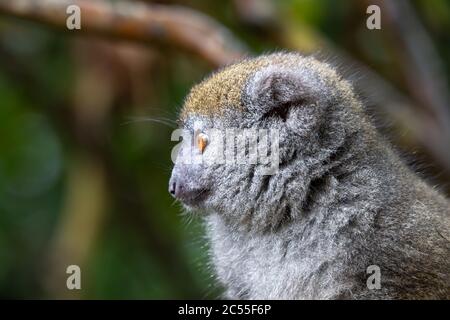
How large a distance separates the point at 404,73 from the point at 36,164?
16.3 ft

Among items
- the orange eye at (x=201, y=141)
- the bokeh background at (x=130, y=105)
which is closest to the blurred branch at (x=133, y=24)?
the bokeh background at (x=130, y=105)

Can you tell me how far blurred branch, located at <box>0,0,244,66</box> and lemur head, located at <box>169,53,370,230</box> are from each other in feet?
6.57

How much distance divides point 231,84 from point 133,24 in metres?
2.29

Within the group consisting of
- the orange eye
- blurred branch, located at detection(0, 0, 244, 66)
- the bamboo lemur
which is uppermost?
blurred branch, located at detection(0, 0, 244, 66)

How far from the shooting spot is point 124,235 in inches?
388

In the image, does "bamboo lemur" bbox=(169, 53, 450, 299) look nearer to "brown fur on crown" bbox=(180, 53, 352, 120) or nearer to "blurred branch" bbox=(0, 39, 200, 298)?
"brown fur on crown" bbox=(180, 53, 352, 120)

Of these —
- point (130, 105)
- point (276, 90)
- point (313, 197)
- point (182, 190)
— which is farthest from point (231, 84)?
point (130, 105)

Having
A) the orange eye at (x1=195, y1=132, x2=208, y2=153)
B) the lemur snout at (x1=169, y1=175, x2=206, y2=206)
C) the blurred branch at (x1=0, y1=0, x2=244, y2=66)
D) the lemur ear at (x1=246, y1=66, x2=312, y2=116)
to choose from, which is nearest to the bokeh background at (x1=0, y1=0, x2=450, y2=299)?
the blurred branch at (x1=0, y1=0, x2=244, y2=66)

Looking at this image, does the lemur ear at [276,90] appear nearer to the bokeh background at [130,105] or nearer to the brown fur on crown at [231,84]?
the brown fur on crown at [231,84]

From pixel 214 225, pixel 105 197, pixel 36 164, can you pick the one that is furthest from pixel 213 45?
pixel 36 164

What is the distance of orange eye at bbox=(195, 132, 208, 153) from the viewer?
4.57 metres

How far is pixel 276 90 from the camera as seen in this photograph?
444cm

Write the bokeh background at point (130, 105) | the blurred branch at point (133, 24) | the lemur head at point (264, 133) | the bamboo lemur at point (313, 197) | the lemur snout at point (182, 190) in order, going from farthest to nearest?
the bokeh background at point (130, 105), the blurred branch at point (133, 24), the lemur snout at point (182, 190), the lemur head at point (264, 133), the bamboo lemur at point (313, 197)

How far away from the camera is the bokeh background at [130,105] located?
6887 millimetres
